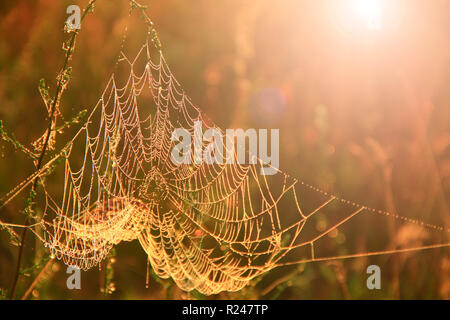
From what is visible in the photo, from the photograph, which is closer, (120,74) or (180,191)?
(180,191)

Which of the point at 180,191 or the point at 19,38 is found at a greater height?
the point at 19,38

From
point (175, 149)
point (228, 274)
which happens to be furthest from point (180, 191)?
point (228, 274)

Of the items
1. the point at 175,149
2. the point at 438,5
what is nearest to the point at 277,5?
the point at 438,5

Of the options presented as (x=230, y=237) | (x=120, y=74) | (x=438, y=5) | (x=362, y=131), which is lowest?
(x=230, y=237)
